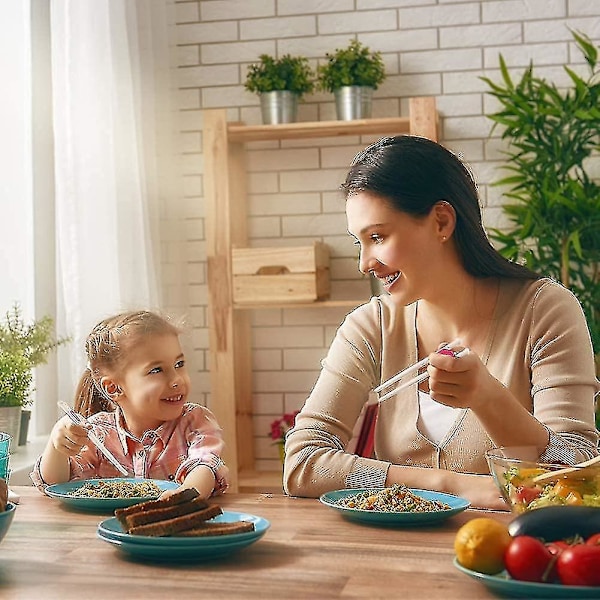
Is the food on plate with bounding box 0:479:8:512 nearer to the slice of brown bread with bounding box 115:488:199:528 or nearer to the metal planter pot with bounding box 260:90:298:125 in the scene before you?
the slice of brown bread with bounding box 115:488:199:528

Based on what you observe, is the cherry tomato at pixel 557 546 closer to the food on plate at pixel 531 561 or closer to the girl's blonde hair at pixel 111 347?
the food on plate at pixel 531 561

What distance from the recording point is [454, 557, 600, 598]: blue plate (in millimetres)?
1180

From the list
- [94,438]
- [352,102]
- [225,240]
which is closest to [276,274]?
[225,240]

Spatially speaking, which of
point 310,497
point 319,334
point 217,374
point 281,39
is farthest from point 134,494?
point 281,39

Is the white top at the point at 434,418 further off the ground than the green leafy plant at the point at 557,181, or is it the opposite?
the green leafy plant at the point at 557,181

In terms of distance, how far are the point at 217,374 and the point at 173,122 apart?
3.56ft

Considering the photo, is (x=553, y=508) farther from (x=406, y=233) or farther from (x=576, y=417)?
(x=406, y=233)

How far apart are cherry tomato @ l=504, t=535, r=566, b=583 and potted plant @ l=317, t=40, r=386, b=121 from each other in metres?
3.05

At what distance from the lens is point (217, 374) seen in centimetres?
415

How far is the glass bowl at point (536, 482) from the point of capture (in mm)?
1481

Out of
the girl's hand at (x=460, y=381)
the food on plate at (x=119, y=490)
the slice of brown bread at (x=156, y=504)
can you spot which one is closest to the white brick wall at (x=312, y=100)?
the food on plate at (x=119, y=490)

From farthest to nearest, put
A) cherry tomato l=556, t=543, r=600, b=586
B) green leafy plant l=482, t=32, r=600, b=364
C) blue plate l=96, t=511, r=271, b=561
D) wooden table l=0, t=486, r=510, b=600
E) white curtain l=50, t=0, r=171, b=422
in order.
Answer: green leafy plant l=482, t=32, r=600, b=364 → white curtain l=50, t=0, r=171, b=422 → blue plate l=96, t=511, r=271, b=561 → wooden table l=0, t=486, r=510, b=600 → cherry tomato l=556, t=543, r=600, b=586

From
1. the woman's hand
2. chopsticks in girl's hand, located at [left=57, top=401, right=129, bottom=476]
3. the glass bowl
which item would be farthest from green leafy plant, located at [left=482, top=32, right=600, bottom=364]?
the glass bowl

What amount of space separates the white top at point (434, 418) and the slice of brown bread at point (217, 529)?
0.86 metres
